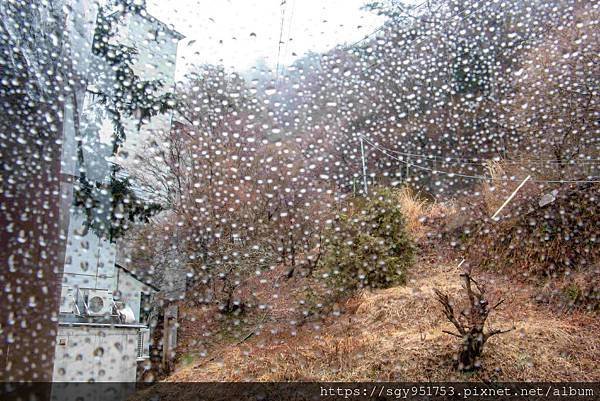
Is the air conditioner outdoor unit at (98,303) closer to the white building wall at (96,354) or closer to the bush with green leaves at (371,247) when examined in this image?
the white building wall at (96,354)

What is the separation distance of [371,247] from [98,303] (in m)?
0.98

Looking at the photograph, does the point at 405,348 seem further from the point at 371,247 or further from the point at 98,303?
the point at 98,303

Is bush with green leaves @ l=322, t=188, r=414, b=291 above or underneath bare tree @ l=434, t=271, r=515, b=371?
above

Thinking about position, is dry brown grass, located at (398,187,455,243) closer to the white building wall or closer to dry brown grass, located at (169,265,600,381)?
dry brown grass, located at (169,265,600,381)

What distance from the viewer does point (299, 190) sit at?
126cm

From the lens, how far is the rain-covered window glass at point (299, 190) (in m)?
0.79

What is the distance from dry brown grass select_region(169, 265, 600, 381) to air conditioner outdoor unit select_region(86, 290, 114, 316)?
0.29m

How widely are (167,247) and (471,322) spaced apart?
2.92 ft

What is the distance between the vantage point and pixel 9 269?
0.66 m

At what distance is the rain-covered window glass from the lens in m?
0.79

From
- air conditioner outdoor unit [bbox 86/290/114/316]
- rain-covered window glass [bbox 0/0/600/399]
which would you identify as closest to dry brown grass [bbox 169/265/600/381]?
rain-covered window glass [bbox 0/0/600/399]

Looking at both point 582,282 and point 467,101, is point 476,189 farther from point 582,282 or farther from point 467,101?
point 582,282

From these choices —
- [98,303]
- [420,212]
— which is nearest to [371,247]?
[420,212]

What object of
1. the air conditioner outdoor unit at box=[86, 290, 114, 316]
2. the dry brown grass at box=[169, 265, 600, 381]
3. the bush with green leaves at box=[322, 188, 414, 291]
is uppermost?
the bush with green leaves at box=[322, 188, 414, 291]
